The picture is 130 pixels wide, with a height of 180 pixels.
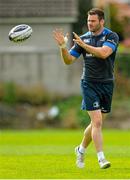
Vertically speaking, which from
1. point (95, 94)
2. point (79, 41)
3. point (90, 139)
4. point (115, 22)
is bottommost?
point (115, 22)

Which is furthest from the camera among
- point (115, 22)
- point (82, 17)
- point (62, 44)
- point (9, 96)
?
point (115, 22)

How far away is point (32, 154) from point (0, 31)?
2551 centimetres

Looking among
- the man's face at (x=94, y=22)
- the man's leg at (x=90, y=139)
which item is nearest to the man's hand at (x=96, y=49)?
the man's face at (x=94, y=22)

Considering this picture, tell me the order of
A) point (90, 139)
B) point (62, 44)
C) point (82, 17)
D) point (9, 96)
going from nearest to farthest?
point (62, 44) < point (90, 139) < point (9, 96) < point (82, 17)

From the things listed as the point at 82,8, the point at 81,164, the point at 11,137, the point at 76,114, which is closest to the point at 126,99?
the point at 76,114

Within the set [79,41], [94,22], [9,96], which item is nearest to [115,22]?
[9,96]

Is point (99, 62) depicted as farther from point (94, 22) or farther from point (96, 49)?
point (94, 22)

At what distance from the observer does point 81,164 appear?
1443 cm

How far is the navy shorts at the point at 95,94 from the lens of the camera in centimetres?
1398

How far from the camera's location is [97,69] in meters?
14.0

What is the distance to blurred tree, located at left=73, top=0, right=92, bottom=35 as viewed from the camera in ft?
173

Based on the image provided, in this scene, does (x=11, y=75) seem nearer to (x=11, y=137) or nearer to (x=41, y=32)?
(x=41, y=32)

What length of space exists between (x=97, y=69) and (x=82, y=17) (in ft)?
134

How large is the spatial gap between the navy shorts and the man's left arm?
1.70 ft
